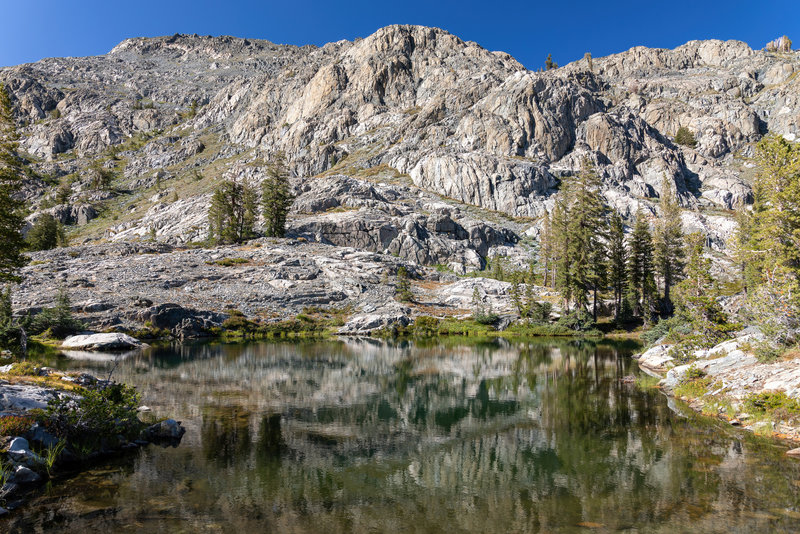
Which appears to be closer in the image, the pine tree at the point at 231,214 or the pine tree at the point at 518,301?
the pine tree at the point at 518,301

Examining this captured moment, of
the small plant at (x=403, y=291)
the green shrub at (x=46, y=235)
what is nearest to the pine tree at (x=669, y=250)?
the small plant at (x=403, y=291)

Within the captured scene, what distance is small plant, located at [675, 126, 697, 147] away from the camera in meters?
165

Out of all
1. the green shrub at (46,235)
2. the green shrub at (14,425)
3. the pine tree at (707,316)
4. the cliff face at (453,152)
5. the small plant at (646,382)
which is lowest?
the small plant at (646,382)

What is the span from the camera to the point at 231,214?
302ft

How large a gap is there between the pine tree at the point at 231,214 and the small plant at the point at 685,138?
534 feet

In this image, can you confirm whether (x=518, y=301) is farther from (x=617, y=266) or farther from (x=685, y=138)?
(x=685, y=138)

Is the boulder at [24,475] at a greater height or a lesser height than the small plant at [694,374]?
lesser

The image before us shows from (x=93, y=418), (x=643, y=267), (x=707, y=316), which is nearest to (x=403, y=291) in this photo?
(x=643, y=267)

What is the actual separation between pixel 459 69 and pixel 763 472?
203534 mm

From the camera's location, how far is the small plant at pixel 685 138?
164750 millimetres

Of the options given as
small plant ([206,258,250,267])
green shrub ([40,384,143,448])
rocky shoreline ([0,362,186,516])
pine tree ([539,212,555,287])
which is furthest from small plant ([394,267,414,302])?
green shrub ([40,384,143,448])

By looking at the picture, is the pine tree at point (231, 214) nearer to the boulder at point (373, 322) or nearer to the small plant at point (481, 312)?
the boulder at point (373, 322)

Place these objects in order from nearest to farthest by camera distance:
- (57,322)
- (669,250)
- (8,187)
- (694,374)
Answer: (8,187), (694,374), (57,322), (669,250)

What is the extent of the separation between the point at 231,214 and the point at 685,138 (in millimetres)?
169515
